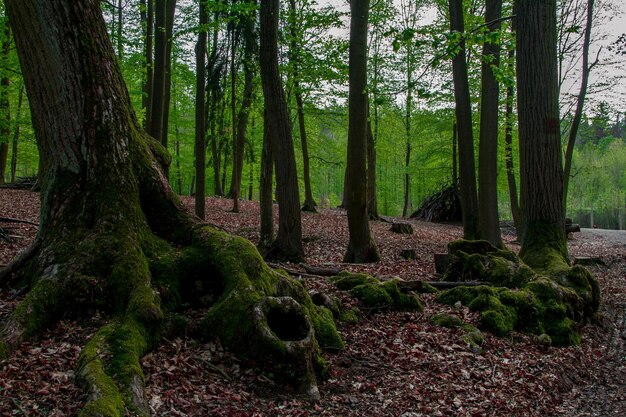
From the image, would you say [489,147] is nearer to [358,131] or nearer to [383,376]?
[358,131]

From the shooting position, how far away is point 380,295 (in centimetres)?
688

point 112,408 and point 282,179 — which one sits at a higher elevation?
point 282,179

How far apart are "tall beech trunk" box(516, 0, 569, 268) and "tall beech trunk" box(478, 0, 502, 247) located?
399 cm

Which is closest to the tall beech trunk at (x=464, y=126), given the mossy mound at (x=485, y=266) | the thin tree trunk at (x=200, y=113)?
the mossy mound at (x=485, y=266)

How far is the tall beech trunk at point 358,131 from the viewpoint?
9.90 m

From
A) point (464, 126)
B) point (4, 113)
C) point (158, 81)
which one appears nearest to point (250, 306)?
point (158, 81)

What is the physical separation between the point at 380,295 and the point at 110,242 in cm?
388

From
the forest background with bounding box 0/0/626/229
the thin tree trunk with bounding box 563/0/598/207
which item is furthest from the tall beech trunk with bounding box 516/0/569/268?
the thin tree trunk with bounding box 563/0/598/207

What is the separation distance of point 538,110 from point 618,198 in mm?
68365

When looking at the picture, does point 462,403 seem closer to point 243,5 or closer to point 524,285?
point 524,285

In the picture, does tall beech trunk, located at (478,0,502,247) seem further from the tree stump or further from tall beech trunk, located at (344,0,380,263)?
the tree stump

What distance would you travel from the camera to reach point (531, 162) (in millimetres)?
8312

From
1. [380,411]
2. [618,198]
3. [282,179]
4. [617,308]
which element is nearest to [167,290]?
[380,411]

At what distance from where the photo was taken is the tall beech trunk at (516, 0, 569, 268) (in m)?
8.05
